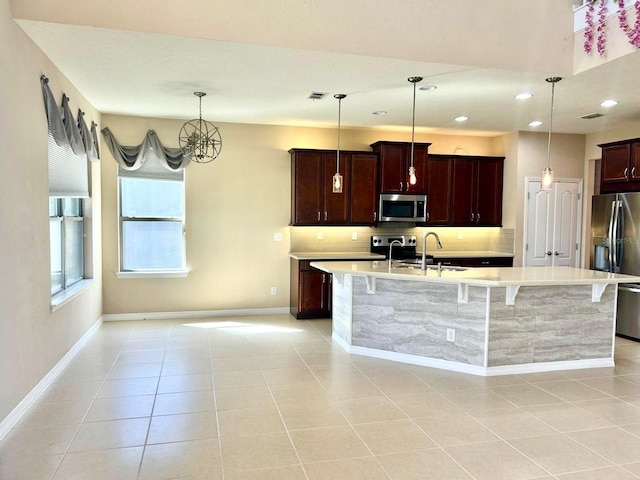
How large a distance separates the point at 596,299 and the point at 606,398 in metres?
1.06

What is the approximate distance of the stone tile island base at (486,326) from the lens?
4086 mm

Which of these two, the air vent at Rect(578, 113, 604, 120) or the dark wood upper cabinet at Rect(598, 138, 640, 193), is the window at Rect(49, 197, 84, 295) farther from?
the dark wood upper cabinet at Rect(598, 138, 640, 193)

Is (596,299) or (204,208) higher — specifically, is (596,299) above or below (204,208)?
below

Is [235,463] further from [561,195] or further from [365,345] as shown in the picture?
[561,195]

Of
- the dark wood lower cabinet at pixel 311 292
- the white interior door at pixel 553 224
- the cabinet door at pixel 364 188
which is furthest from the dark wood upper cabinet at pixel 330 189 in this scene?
the white interior door at pixel 553 224

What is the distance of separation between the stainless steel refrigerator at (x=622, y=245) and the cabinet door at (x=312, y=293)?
A: 347 centimetres

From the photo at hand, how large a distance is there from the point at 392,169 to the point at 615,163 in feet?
8.97

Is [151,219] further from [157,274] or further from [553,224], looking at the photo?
[553,224]

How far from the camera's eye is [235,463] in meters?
2.58

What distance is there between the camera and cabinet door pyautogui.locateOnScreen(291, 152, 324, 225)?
20.4ft

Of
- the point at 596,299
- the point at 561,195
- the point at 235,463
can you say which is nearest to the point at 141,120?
the point at 235,463

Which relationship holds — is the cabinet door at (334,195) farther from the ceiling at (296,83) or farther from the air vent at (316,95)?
the air vent at (316,95)

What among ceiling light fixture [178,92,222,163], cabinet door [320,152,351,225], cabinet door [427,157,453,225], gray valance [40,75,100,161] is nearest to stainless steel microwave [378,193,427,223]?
cabinet door [427,157,453,225]

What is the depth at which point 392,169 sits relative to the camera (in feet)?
21.1
